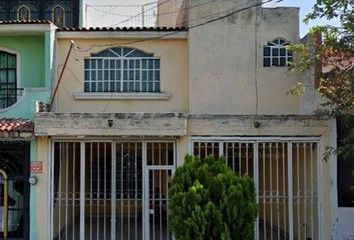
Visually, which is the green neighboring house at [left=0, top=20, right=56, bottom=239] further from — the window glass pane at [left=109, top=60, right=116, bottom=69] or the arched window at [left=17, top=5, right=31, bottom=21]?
the arched window at [left=17, top=5, right=31, bottom=21]

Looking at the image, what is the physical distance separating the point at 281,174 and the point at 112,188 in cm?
431

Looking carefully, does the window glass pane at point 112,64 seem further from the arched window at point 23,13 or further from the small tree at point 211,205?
the small tree at point 211,205

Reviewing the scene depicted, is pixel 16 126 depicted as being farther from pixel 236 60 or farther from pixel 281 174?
pixel 281 174

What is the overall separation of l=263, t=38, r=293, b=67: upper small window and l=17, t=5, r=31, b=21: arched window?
336 inches

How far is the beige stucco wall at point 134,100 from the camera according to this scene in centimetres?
1653

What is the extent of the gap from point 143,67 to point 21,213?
18.1 ft

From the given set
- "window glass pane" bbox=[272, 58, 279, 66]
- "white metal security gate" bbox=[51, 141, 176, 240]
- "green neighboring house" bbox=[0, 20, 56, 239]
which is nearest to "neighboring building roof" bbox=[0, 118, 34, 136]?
"green neighboring house" bbox=[0, 20, 56, 239]

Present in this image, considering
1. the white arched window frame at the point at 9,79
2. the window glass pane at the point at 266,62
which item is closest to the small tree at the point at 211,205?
the window glass pane at the point at 266,62

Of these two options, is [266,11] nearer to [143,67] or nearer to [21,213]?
[143,67]

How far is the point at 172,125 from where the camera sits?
1365 centimetres

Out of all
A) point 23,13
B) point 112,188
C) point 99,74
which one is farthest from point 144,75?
point 23,13

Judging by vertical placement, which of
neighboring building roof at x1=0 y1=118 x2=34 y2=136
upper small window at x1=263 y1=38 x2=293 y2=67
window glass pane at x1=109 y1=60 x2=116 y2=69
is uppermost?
upper small window at x1=263 y1=38 x2=293 y2=67

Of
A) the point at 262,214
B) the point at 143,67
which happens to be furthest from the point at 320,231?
the point at 143,67

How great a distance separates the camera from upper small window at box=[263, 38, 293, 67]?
16.3 metres
